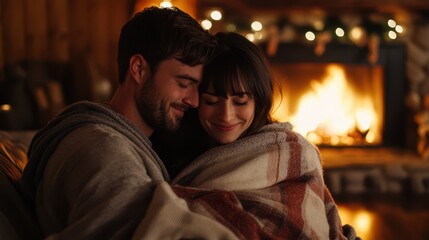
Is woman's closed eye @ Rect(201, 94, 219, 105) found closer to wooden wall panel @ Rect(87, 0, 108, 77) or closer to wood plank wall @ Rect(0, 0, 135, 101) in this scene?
Answer: wood plank wall @ Rect(0, 0, 135, 101)

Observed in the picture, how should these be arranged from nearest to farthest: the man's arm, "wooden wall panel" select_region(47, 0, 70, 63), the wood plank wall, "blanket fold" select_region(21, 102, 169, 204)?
the man's arm → "blanket fold" select_region(21, 102, 169, 204) → the wood plank wall → "wooden wall panel" select_region(47, 0, 70, 63)

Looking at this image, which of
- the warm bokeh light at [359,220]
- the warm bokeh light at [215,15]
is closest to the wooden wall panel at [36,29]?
the warm bokeh light at [215,15]

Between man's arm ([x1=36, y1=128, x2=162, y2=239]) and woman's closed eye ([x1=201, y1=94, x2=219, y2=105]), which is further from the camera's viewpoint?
woman's closed eye ([x1=201, y1=94, x2=219, y2=105])

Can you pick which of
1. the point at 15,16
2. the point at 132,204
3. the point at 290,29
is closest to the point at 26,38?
the point at 15,16

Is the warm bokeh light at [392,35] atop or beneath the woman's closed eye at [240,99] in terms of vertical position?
beneath

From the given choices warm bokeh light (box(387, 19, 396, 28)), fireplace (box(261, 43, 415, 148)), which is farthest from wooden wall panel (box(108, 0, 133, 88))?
warm bokeh light (box(387, 19, 396, 28))

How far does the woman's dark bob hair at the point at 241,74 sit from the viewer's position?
162 centimetres

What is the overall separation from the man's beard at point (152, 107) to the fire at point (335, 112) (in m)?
3.03

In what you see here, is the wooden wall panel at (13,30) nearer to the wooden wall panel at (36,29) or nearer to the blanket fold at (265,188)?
the wooden wall panel at (36,29)

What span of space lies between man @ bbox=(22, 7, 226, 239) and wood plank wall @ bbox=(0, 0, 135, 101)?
9.43ft

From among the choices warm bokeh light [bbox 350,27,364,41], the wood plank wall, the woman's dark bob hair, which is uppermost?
the woman's dark bob hair

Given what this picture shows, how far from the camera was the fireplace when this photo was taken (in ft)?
14.6

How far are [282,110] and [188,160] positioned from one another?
2891 millimetres

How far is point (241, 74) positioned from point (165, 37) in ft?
0.86
